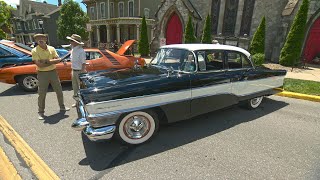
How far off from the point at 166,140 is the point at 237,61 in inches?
97.2

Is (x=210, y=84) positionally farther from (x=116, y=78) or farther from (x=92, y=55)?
(x=92, y=55)

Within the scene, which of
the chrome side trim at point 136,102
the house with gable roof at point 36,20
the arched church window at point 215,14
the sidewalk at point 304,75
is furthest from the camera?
the house with gable roof at point 36,20

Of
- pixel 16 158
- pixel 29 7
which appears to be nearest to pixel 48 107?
pixel 16 158

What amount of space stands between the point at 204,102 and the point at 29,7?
4362cm

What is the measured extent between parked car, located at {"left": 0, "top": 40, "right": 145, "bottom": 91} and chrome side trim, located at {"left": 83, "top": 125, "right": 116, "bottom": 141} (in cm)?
307

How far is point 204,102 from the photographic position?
3818 mm

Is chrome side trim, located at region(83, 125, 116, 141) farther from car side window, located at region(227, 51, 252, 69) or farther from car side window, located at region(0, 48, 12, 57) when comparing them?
car side window, located at region(0, 48, 12, 57)

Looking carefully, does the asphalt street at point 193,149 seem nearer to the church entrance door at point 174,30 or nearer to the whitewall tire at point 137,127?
the whitewall tire at point 137,127

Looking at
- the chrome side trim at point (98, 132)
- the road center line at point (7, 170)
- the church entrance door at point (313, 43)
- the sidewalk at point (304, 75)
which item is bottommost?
the road center line at point (7, 170)

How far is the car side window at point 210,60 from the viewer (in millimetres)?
3805

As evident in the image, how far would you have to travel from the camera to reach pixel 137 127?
331 centimetres

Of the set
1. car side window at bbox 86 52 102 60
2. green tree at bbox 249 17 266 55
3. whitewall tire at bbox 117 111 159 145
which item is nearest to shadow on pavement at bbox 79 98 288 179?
whitewall tire at bbox 117 111 159 145

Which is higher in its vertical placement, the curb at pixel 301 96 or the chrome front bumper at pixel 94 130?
the chrome front bumper at pixel 94 130

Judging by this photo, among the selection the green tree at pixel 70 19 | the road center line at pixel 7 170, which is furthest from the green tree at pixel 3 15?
the road center line at pixel 7 170
